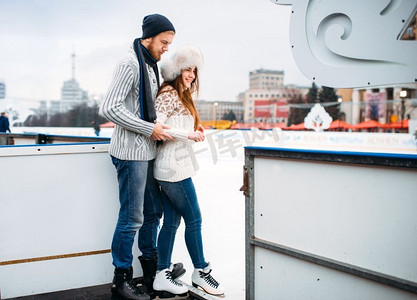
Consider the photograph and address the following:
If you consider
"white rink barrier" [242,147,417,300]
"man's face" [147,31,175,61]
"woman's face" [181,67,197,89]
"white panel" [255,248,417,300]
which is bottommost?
"white panel" [255,248,417,300]

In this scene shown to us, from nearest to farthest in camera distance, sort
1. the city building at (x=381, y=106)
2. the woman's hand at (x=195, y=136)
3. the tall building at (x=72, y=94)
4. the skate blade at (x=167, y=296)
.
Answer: the woman's hand at (x=195, y=136)
the skate blade at (x=167, y=296)
the city building at (x=381, y=106)
the tall building at (x=72, y=94)

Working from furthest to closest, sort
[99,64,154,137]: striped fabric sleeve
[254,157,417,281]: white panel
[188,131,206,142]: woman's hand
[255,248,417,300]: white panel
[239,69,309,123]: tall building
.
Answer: [239,69,309,123]: tall building → [188,131,206,142]: woman's hand → [99,64,154,137]: striped fabric sleeve → [255,248,417,300]: white panel → [254,157,417,281]: white panel

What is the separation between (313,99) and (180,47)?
188ft

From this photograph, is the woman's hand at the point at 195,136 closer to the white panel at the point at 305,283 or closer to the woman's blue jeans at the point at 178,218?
the woman's blue jeans at the point at 178,218

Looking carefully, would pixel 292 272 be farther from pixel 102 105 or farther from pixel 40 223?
pixel 40 223

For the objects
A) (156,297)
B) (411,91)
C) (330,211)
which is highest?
(411,91)

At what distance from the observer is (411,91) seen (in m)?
40.6

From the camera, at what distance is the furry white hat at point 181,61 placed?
1.93 m

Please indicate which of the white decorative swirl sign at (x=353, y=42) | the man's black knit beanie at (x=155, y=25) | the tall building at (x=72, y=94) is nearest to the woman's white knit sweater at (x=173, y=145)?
the man's black knit beanie at (x=155, y=25)

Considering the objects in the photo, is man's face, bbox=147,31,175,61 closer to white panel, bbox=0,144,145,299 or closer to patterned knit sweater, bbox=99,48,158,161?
patterned knit sweater, bbox=99,48,158,161

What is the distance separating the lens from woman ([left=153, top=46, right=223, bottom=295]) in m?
1.93

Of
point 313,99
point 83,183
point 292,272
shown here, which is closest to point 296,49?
point 292,272

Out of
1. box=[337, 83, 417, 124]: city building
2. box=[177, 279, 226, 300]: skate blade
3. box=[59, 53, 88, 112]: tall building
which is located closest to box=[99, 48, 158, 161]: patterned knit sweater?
box=[177, 279, 226, 300]: skate blade

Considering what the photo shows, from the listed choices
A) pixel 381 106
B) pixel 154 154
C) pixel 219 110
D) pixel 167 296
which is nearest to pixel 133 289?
pixel 167 296
